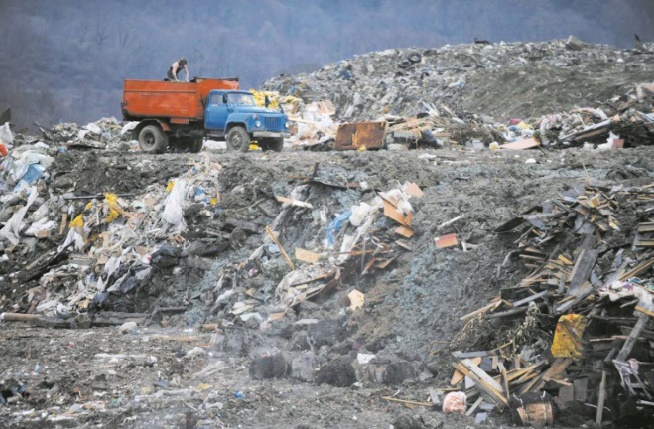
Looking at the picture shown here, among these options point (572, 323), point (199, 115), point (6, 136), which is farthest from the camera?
point (6, 136)

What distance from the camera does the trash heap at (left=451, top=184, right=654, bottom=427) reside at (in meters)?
5.57

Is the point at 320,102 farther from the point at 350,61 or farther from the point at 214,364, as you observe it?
the point at 214,364

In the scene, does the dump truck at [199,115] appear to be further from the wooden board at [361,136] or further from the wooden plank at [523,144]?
the wooden plank at [523,144]

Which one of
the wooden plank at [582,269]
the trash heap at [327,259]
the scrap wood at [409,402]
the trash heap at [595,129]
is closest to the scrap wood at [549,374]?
the wooden plank at [582,269]

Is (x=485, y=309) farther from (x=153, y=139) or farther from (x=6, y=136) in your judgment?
(x=6, y=136)

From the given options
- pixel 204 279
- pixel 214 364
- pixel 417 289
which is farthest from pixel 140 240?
pixel 417 289

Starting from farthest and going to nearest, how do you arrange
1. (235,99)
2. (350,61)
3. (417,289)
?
1. (350,61)
2. (235,99)
3. (417,289)

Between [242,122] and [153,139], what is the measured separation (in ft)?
9.43

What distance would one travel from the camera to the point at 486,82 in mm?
25281

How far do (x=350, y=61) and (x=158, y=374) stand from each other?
27.1m

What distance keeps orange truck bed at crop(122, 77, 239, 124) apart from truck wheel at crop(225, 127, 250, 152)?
4.23ft

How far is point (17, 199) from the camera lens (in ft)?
48.8

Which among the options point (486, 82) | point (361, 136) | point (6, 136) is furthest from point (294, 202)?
point (486, 82)

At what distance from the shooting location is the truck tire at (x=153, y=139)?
17.6 meters
